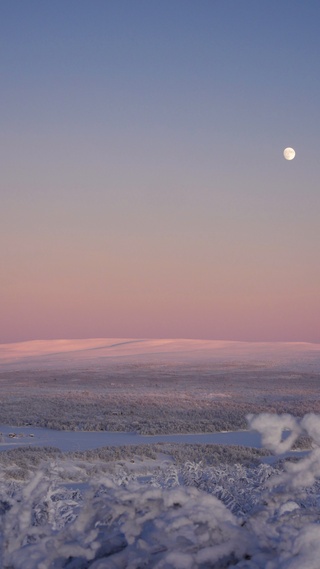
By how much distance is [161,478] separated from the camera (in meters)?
7.55

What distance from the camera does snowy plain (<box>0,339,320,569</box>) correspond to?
2.43 metres

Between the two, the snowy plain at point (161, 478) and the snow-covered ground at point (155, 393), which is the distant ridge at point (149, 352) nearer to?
the snow-covered ground at point (155, 393)

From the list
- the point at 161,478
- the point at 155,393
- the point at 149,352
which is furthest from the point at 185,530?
the point at 149,352

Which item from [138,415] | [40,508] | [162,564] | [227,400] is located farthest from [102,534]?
[227,400]

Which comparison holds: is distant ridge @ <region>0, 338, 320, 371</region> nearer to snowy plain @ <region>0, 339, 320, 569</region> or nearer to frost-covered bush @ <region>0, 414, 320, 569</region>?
snowy plain @ <region>0, 339, 320, 569</region>

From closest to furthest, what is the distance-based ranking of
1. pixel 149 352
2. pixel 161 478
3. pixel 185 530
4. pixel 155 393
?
pixel 185 530, pixel 161 478, pixel 155 393, pixel 149 352

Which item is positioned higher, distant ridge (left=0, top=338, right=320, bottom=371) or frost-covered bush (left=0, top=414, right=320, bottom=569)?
distant ridge (left=0, top=338, right=320, bottom=371)

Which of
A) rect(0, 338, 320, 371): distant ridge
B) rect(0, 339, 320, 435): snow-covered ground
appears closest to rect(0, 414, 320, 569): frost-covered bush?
rect(0, 339, 320, 435): snow-covered ground

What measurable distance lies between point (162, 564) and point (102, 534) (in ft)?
1.49

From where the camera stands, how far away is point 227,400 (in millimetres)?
30375

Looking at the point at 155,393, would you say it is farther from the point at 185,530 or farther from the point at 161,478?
the point at 185,530

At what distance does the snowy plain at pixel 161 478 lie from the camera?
2.43 metres

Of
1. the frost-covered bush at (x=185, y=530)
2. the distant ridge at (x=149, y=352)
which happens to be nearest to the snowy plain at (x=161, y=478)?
the frost-covered bush at (x=185, y=530)

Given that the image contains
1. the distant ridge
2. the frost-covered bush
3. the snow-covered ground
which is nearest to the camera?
the frost-covered bush
